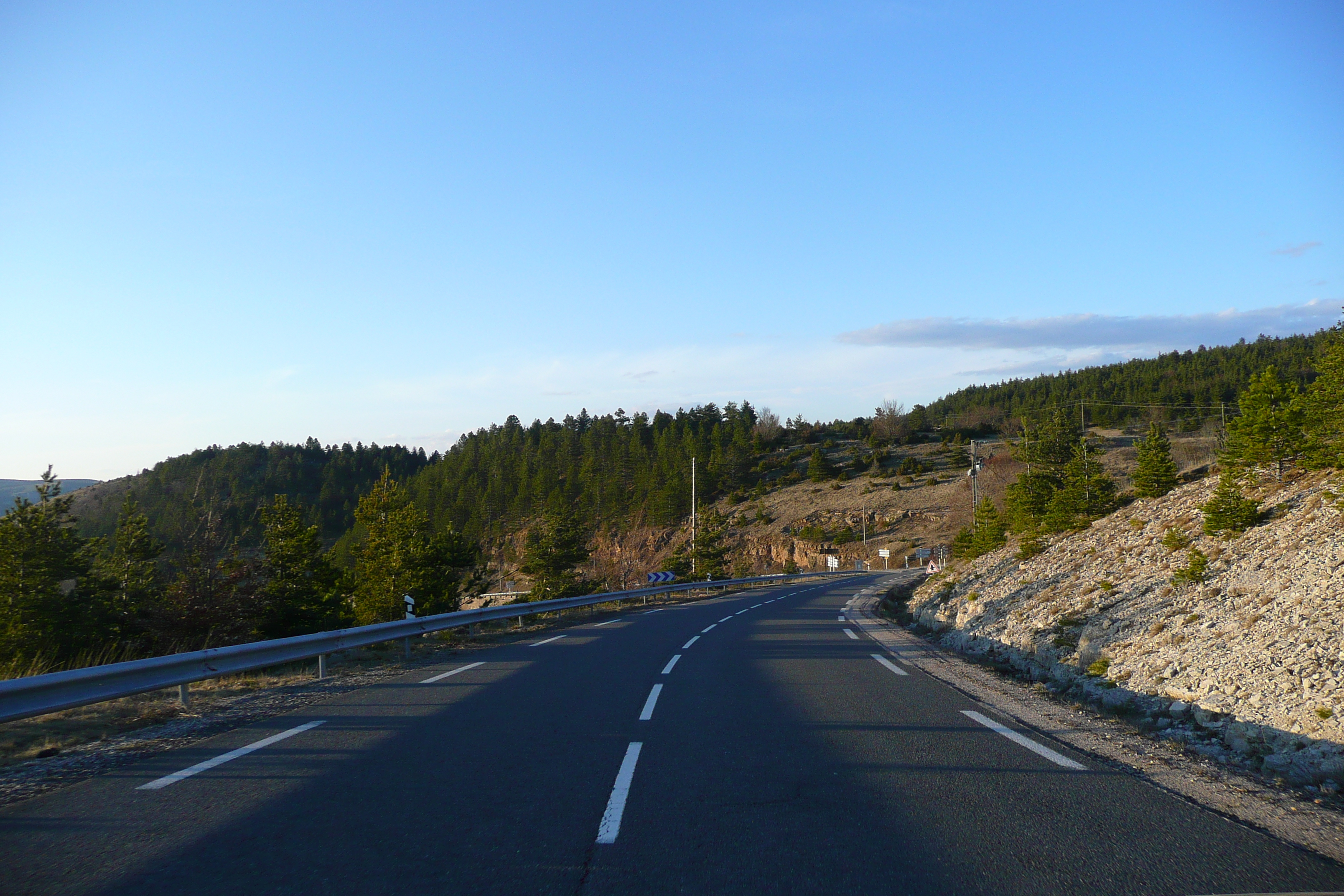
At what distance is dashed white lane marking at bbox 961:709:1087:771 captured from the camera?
6121 mm

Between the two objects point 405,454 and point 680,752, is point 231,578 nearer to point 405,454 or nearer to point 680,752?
point 680,752

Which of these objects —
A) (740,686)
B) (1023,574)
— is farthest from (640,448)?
(740,686)

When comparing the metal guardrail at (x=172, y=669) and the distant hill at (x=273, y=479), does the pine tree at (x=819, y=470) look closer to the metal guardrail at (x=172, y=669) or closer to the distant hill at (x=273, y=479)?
the distant hill at (x=273, y=479)

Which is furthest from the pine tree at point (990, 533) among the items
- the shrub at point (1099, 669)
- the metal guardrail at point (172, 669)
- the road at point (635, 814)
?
the road at point (635, 814)

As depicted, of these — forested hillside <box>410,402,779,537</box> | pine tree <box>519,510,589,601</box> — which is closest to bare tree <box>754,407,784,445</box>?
forested hillside <box>410,402,779,537</box>

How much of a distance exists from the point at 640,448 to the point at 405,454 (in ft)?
339

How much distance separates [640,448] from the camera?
380ft

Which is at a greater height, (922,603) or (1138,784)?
(1138,784)

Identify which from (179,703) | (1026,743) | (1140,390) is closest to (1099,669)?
(1026,743)

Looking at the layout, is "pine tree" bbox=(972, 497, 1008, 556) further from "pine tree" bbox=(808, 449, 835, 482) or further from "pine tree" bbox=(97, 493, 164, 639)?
"pine tree" bbox=(808, 449, 835, 482)

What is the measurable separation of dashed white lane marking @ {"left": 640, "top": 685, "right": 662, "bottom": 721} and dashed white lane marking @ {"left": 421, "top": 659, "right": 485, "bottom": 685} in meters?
3.24

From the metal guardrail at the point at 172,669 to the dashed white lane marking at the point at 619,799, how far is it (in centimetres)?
525

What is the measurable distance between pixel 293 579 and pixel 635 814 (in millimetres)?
29280

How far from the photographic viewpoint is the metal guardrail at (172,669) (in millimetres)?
6707
